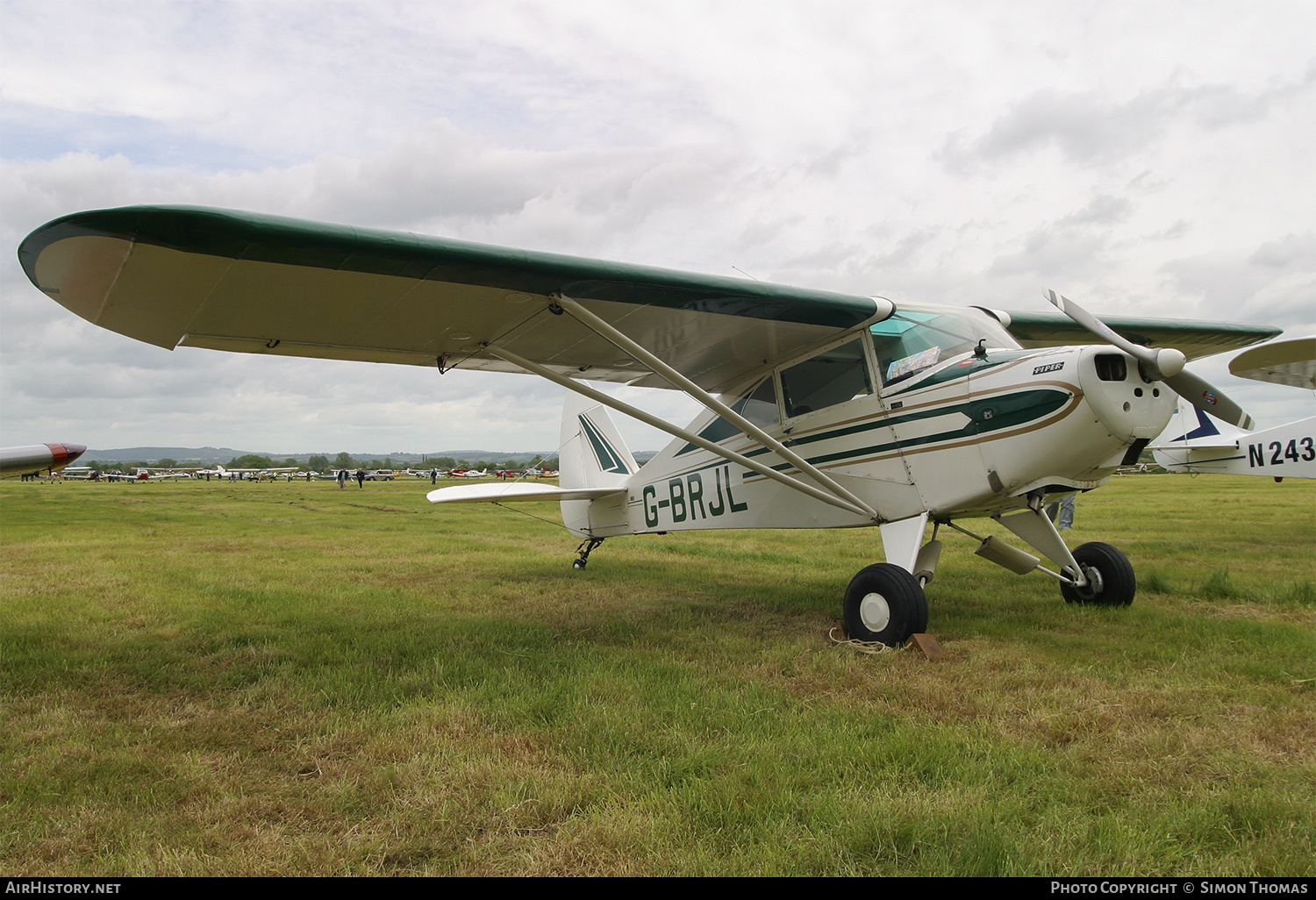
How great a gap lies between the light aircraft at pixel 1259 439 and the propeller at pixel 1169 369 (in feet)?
12.5

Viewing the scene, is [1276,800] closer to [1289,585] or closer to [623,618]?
[623,618]

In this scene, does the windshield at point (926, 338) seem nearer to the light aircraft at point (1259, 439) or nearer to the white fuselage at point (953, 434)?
the white fuselage at point (953, 434)

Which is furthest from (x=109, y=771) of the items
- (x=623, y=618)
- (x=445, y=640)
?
(x=623, y=618)

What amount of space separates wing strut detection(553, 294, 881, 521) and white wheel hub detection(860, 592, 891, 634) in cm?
89

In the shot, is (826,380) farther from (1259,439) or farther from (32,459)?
(1259,439)

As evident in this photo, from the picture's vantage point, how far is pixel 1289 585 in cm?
658

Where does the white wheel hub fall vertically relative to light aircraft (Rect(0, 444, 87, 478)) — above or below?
below

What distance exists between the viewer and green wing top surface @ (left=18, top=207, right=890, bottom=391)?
3629 mm

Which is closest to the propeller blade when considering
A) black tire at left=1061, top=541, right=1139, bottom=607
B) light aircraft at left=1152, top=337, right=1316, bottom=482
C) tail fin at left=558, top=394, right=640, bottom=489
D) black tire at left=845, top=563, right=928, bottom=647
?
black tire at left=1061, top=541, right=1139, bottom=607

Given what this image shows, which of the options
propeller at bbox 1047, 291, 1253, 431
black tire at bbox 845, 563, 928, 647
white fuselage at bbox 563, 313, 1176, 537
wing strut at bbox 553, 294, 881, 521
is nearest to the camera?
propeller at bbox 1047, 291, 1253, 431

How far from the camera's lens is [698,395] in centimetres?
515

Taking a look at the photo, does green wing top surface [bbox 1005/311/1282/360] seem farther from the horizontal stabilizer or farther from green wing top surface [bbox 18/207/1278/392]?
the horizontal stabilizer

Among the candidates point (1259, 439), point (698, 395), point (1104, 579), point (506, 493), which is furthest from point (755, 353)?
point (1259, 439)

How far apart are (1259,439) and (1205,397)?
1070 centimetres
